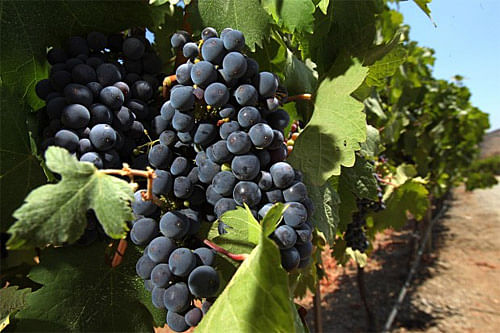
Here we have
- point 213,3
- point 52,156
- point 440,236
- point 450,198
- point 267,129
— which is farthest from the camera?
point 450,198

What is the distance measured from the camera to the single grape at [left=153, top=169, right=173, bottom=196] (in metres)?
0.64

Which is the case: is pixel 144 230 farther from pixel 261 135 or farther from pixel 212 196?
pixel 261 135

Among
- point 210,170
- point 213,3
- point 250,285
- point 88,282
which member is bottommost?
point 88,282

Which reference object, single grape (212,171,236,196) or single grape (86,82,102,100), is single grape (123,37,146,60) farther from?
single grape (212,171,236,196)

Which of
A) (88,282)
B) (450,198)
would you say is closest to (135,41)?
(88,282)

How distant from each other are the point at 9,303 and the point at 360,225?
2.11 m

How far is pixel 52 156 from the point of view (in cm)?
48

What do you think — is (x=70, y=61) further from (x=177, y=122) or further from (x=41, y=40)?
(x=177, y=122)

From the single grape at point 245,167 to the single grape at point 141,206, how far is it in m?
0.14

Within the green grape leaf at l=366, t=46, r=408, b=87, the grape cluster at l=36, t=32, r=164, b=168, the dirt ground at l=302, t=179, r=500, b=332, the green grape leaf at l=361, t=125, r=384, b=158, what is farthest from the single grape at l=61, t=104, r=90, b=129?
the dirt ground at l=302, t=179, r=500, b=332

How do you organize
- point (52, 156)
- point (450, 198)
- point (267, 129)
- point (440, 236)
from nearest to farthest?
1. point (52, 156)
2. point (267, 129)
3. point (440, 236)
4. point (450, 198)

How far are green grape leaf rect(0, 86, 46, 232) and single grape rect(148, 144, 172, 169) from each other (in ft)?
0.59

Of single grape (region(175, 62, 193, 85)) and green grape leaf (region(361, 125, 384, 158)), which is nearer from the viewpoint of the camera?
single grape (region(175, 62, 193, 85))

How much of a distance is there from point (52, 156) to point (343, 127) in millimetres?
575
